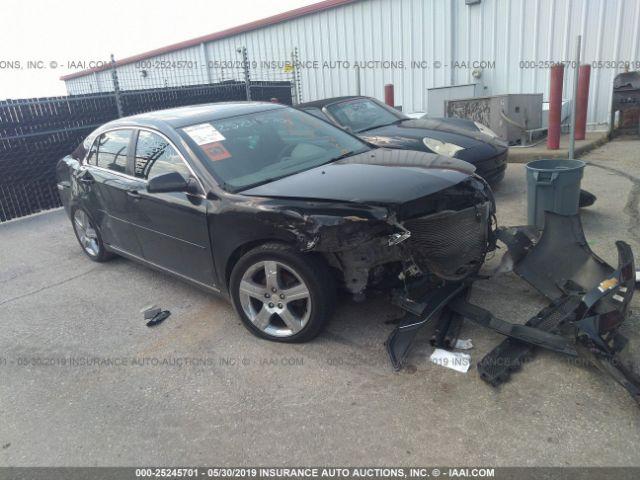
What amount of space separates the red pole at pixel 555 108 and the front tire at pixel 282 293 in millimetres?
6718

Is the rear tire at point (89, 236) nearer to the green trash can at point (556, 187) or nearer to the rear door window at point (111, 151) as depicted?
the rear door window at point (111, 151)

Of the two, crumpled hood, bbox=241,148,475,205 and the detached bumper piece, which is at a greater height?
crumpled hood, bbox=241,148,475,205

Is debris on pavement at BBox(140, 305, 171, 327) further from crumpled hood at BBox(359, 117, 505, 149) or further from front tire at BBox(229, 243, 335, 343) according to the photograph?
crumpled hood at BBox(359, 117, 505, 149)

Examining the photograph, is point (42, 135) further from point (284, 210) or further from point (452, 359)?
point (452, 359)

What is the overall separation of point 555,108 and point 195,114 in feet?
21.4

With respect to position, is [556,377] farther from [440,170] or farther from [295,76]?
[295,76]

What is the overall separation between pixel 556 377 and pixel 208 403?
1.99m

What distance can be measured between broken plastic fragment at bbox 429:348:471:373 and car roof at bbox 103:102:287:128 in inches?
99.3

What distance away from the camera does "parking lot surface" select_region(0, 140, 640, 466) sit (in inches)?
92.7

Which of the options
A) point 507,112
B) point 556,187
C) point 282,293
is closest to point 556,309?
point 282,293

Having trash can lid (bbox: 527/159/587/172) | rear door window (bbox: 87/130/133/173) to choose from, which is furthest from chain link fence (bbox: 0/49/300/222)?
trash can lid (bbox: 527/159/587/172)

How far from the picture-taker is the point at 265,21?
14.5 metres

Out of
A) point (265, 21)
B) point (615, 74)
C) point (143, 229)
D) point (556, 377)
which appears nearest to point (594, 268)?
point (556, 377)

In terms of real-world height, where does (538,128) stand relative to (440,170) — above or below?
below
